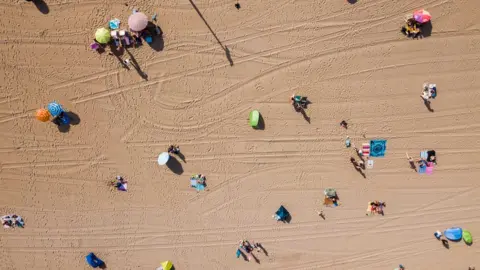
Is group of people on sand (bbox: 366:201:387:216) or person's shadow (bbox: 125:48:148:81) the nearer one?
person's shadow (bbox: 125:48:148:81)

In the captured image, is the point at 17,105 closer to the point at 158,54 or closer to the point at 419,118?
the point at 158,54

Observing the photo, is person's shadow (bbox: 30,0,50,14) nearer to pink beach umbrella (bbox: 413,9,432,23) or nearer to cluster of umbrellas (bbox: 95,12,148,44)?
cluster of umbrellas (bbox: 95,12,148,44)

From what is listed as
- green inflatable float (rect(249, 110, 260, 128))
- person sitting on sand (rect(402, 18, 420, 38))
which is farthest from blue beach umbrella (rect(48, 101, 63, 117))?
person sitting on sand (rect(402, 18, 420, 38))

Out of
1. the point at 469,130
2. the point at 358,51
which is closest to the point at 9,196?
the point at 358,51

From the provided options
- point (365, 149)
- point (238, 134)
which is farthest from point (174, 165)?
point (365, 149)

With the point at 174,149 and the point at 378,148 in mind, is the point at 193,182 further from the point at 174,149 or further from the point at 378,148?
the point at 378,148

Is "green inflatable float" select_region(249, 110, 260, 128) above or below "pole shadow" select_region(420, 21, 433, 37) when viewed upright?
below
